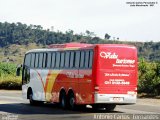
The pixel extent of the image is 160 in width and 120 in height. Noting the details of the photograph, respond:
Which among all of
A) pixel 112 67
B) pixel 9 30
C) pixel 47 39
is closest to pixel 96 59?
pixel 112 67

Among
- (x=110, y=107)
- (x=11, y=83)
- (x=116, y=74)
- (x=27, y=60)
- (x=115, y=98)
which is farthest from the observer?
(x=11, y=83)

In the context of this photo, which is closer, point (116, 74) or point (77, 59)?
point (116, 74)

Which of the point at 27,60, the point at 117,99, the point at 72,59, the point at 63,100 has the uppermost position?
the point at 72,59

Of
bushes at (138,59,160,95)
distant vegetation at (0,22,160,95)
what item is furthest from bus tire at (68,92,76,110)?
distant vegetation at (0,22,160,95)

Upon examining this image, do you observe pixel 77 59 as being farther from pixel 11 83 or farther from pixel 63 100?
pixel 11 83

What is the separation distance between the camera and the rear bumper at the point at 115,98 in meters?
25.5

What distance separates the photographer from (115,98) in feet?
84.8

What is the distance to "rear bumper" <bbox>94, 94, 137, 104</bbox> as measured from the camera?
25.5 meters

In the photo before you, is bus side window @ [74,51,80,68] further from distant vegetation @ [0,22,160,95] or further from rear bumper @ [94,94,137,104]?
distant vegetation @ [0,22,160,95]

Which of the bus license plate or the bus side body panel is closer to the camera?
the bus side body panel

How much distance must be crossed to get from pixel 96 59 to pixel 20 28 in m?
154

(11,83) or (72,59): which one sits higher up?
(72,59)

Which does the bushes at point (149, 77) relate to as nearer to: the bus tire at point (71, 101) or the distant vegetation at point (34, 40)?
the bus tire at point (71, 101)

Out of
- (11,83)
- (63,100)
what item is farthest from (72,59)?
(11,83)
